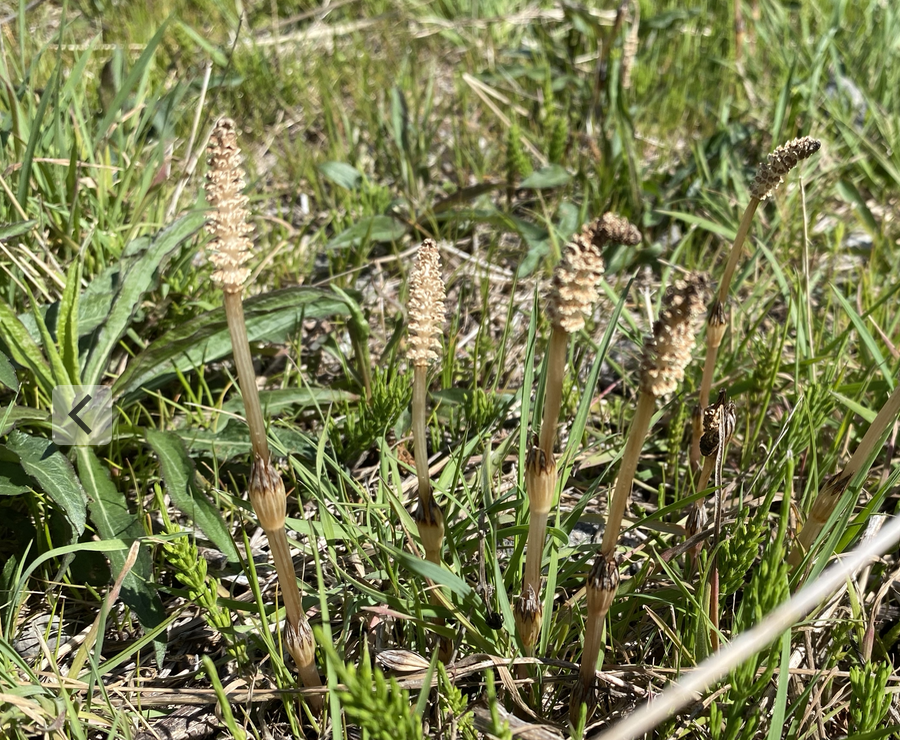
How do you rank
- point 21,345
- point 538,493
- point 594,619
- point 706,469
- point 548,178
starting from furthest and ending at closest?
point 548,178 → point 21,345 → point 706,469 → point 594,619 → point 538,493

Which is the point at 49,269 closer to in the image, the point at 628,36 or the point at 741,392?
the point at 741,392

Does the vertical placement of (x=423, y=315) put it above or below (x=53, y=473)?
above

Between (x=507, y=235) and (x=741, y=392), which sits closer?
(x=741, y=392)

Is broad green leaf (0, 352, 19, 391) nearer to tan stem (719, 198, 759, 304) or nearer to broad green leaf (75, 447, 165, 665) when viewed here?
broad green leaf (75, 447, 165, 665)

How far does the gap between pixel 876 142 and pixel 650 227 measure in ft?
4.14

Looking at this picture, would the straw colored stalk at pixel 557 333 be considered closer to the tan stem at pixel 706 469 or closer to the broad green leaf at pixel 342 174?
the tan stem at pixel 706 469

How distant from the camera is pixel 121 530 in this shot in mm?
1857

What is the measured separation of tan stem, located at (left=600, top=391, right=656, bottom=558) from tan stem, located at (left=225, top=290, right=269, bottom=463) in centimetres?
56

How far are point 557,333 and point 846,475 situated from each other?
777 mm

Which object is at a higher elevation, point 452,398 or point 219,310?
point 219,310

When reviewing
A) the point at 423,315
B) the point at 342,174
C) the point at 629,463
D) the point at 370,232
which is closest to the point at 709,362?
Result: the point at 629,463

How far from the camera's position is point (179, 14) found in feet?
15.5

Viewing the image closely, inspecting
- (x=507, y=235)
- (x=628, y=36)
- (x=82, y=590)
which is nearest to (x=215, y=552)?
(x=82, y=590)

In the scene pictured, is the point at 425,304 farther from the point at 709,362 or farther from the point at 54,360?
the point at 54,360
